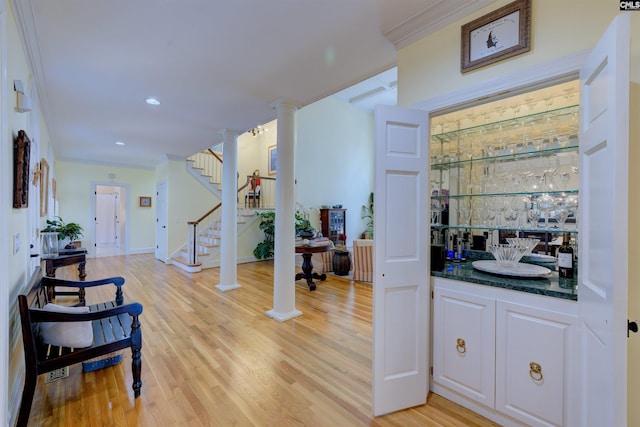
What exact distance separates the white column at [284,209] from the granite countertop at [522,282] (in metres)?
1.97

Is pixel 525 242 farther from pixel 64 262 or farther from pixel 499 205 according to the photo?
pixel 64 262

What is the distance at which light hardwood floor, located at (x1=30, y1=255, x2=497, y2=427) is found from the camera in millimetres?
1881

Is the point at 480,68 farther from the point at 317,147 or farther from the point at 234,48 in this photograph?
the point at 317,147

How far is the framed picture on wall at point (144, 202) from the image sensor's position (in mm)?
8704

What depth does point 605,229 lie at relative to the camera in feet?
3.76

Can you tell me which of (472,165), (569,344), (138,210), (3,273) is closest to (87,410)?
(3,273)

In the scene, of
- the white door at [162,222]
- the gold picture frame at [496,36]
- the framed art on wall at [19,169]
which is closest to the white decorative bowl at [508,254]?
the gold picture frame at [496,36]

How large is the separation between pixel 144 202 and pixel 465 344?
9449 mm

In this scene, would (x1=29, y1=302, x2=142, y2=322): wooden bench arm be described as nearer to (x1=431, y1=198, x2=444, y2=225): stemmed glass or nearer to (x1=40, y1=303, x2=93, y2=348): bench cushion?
(x1=40, y1=303, x2=93, y2=348): bench cushion

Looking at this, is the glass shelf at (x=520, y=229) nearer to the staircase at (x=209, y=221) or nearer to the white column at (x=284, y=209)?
the white column at (x=284, y=209)

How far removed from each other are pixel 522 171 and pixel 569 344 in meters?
1.27

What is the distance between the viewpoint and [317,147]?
9609 millimetres

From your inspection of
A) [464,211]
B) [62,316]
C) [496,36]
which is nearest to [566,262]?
[464,211]

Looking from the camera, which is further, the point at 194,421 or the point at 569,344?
the point at 194,421
